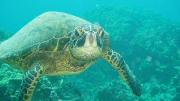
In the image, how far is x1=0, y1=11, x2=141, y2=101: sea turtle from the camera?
6.45m

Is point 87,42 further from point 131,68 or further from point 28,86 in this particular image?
point 131,68

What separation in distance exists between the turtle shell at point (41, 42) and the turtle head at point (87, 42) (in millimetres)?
784

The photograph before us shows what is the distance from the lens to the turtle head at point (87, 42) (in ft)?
18.7

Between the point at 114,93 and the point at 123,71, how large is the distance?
639 centimetres

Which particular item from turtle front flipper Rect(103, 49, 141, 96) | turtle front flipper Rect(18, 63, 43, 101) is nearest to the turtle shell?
turtle front flipper Rect(18, 63, 43, 101)

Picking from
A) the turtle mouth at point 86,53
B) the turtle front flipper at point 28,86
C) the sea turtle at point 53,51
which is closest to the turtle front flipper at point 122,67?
the sea turtle at point 53,51

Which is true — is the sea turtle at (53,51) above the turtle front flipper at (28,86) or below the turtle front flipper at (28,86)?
above

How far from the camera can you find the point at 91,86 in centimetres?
1838

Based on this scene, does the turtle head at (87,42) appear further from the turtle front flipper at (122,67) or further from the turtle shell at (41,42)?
the turtle front flipper at (122,67)

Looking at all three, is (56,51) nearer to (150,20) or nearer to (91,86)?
(91,86)

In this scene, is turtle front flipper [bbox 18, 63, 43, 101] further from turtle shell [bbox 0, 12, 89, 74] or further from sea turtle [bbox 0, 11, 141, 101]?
turtle shell [bbox 0, 12, 89, 74]

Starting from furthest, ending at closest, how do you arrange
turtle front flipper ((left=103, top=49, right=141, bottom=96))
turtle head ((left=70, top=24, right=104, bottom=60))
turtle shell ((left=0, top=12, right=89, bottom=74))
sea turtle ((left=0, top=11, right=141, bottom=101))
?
turtle front flipper ((left=103, top=49, right=141, bottom=96)), turtle shell ((left=0, top=12, right=89, bottom=74)), sea turtle ((left=0, top=11, right=141, bottom=101)), turtle head ((left=70, top=24, right=104, bottom=60))

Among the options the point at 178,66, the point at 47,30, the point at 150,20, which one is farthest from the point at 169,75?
the point at 47,30

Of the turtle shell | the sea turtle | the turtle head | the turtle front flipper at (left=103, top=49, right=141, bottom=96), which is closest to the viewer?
the turtle head
